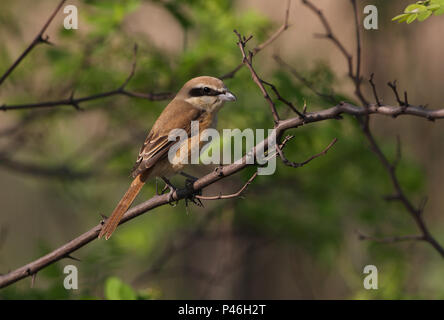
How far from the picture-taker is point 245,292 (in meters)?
8.86

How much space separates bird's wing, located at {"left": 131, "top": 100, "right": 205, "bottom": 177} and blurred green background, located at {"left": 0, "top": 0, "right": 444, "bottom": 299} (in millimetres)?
481

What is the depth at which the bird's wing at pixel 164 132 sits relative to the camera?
15.2ft

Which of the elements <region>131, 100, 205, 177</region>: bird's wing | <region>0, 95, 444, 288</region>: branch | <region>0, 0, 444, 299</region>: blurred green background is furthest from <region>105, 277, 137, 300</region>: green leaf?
<region>131, 100, 205, 177</region>: bird's wing

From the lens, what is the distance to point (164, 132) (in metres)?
4.83

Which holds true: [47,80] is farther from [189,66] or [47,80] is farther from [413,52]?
[413,52]

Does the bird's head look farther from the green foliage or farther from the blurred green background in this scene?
the green foliage

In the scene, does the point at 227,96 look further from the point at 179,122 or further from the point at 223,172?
the point at 223,172

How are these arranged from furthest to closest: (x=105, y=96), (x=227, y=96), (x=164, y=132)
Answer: (x=164, y=132) → (x=227, y=96) → (x=105, y=96)

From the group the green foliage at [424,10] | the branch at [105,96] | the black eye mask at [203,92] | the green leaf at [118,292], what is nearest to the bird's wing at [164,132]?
the black eye mask at [203,92]

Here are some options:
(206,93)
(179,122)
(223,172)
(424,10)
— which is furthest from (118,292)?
(424,10)

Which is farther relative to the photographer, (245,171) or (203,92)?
(203,92)

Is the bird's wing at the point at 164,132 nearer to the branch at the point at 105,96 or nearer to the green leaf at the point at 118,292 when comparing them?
the branch at the point at 105,96

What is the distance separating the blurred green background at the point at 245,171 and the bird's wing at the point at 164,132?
18.9 inches

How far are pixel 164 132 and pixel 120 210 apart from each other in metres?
1.09
